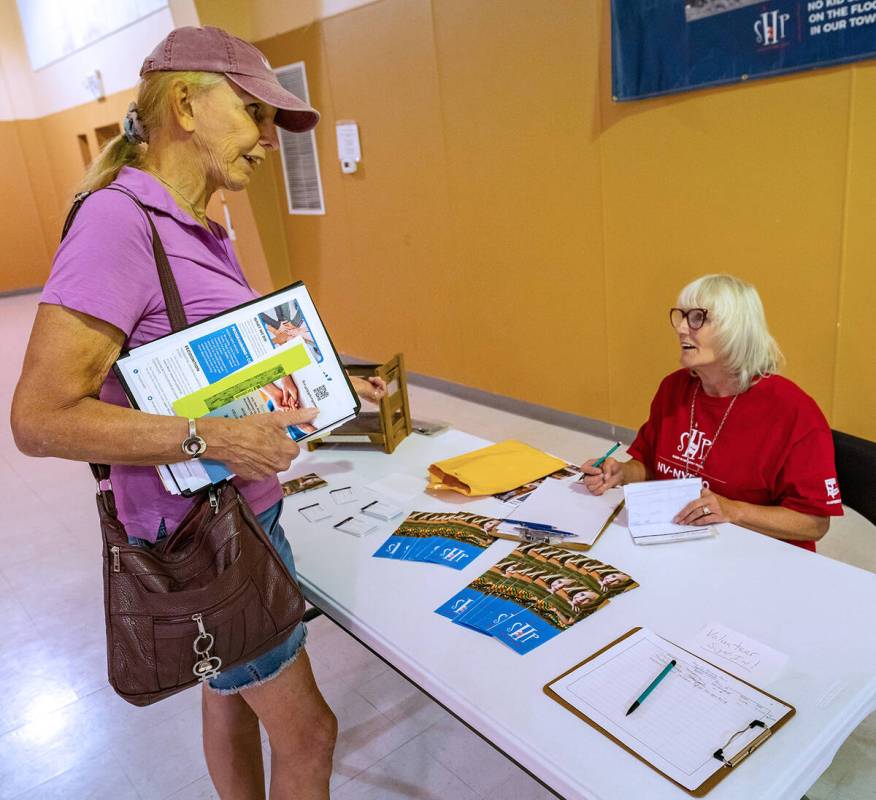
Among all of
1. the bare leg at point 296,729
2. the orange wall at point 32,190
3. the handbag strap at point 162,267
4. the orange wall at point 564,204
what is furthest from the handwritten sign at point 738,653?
the orange wall at point 32,190

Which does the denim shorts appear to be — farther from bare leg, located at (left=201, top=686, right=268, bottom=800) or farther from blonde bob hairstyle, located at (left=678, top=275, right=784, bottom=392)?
blonde bob hairstyle, located at (left=678, top=275, right=784, bottom=392)

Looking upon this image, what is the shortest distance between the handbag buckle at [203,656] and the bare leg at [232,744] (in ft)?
1.15

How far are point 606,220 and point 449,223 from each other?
1234 millimetres

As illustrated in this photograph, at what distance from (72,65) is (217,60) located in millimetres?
9984

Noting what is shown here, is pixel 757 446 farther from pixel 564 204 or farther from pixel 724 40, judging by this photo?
pixel 564 204

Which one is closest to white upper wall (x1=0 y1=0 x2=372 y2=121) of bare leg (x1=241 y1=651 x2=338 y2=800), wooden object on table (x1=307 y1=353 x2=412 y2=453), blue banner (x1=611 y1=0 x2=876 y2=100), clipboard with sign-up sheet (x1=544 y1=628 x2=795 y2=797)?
blue banner (x1=611 y1=0 x2=876 y2=100)

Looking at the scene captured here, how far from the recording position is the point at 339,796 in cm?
195

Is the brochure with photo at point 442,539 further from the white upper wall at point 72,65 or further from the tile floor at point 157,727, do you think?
the white upper wall at point 72,65

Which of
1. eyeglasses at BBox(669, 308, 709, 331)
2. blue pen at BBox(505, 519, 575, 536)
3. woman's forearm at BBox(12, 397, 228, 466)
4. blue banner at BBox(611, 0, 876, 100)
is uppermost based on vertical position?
blue banner at BBox(611, 0, 876, 100)

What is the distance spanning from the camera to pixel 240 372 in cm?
122

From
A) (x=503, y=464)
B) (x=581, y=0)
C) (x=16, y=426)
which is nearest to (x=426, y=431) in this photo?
(x=503, y=464)

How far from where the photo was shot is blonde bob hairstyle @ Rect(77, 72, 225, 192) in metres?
1.19

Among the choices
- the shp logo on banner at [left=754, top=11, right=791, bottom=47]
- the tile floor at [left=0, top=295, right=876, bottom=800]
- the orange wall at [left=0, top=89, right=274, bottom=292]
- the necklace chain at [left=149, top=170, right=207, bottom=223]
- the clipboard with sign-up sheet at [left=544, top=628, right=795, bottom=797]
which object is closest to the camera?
the clipboard with sign-up sheet at [left=544, top=628, right=795, bottom=797]

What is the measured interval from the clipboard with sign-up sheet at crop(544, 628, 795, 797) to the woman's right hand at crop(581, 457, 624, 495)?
1.81 ft
